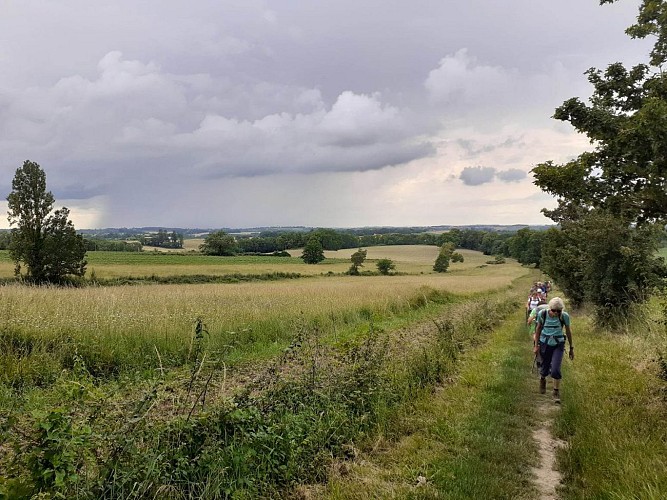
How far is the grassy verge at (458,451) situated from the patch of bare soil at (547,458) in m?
0.10

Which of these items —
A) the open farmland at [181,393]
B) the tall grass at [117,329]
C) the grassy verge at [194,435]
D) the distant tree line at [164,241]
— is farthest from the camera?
the distant tree line at [164,241]

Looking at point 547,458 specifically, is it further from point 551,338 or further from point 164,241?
point 164,241

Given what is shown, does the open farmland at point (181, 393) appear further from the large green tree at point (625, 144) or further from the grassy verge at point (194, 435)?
the large green tree at point (625, 144)

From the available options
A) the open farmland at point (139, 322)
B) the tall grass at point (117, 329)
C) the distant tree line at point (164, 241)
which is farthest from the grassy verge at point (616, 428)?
the distant tree line at point (164, 241)

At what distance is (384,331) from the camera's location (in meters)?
Result: 13.6

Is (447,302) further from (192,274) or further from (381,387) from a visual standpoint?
(192,274)

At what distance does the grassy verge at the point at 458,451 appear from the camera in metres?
4.09

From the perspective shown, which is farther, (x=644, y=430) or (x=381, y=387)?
(x=381, y=387)

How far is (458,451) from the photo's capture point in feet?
16.1

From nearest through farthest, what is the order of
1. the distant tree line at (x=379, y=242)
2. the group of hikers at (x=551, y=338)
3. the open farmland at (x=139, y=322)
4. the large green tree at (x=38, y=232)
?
the group of hikers at (x=551, y=338) → the open farmland at (x=139, y=322) → the large green tree at (x=38, y=232) → the distant tree line at (x=379, y=242)

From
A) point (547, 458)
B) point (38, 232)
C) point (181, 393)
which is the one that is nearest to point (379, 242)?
point (38, 232)

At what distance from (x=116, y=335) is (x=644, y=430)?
9187 mm

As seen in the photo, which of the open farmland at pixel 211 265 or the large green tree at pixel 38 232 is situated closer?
the large green tree at pixel 38 232

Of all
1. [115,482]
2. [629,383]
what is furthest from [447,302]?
[115,482]
